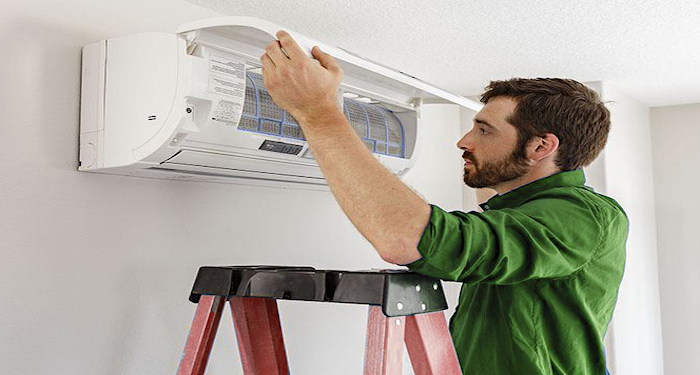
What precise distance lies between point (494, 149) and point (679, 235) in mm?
2839

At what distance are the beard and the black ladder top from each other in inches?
12.6

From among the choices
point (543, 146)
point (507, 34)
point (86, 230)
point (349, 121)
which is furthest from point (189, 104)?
point (507, 34)

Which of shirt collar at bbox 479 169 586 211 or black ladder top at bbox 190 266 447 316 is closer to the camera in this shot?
black ladder top at bbox 190 266 447 316

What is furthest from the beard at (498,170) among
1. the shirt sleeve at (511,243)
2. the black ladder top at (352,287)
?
the black ladder top at (352,287)

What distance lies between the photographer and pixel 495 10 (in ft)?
7.38

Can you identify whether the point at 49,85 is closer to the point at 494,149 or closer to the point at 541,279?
the point at 494,149

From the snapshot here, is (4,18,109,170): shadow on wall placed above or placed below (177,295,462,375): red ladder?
above

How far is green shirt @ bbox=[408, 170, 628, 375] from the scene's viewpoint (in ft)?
3.78

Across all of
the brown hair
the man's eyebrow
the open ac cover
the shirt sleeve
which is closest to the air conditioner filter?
the open ac cover

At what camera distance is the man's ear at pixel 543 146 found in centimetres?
148

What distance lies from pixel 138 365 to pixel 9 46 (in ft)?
2.95

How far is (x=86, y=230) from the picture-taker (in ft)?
6.10

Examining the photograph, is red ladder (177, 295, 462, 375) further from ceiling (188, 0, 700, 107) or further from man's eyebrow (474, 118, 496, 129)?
ceiling (188, 0, 700, 107)

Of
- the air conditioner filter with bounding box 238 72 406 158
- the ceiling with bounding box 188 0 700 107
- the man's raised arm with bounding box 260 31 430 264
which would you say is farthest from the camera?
the ceiling with bounding box 188 0 700 107
